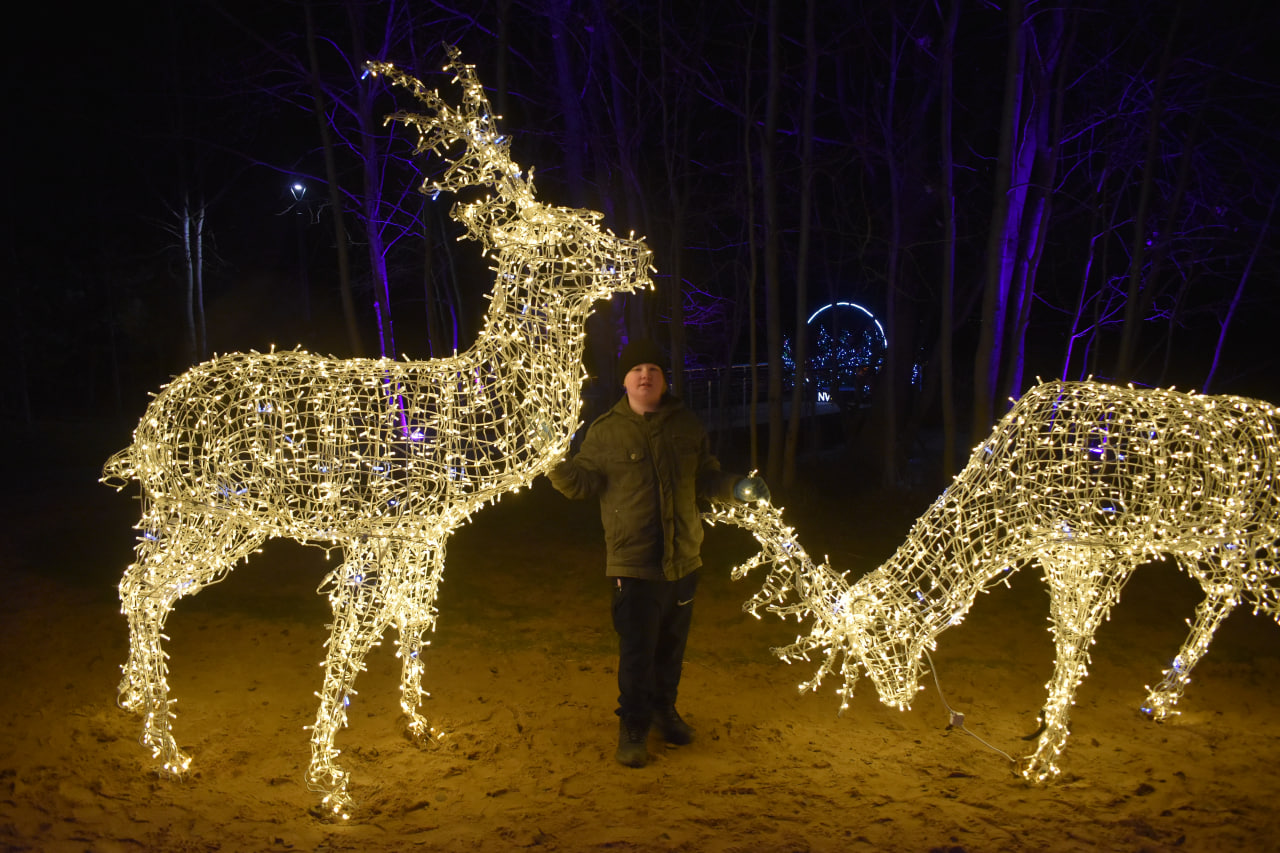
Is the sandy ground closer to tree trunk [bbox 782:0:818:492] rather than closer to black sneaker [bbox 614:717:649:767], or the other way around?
black sneaker [bbox 614:717:649:767]

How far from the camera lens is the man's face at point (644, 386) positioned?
12.1ft

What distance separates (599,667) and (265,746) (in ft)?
6.35

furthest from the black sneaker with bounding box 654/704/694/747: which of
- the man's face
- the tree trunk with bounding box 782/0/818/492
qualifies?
the tree trunk with bounding box 782/0/818/492

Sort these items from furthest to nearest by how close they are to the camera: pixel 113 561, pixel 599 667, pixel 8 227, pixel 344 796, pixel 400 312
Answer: pixel 400 312, pixel 8 227, pixel 113 561, pixel 599 667, pixel 344 796

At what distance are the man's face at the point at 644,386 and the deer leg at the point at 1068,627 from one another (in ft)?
6.51

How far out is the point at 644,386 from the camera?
3699 millimetres

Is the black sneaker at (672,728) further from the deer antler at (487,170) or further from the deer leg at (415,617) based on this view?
the deer antler at (487,170)

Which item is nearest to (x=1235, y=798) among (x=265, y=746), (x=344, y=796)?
(x=344, y=796)

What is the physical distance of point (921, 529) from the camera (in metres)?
3.85

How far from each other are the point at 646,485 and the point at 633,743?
1253mm

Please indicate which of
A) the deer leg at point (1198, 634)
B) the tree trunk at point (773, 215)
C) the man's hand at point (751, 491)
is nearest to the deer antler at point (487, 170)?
the man's hand at point (751, 491)

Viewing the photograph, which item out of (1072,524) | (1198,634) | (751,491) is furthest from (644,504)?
(1198,634)

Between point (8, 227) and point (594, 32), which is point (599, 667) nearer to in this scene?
point (594, 32)

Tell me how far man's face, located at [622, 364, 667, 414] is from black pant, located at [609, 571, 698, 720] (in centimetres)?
84
